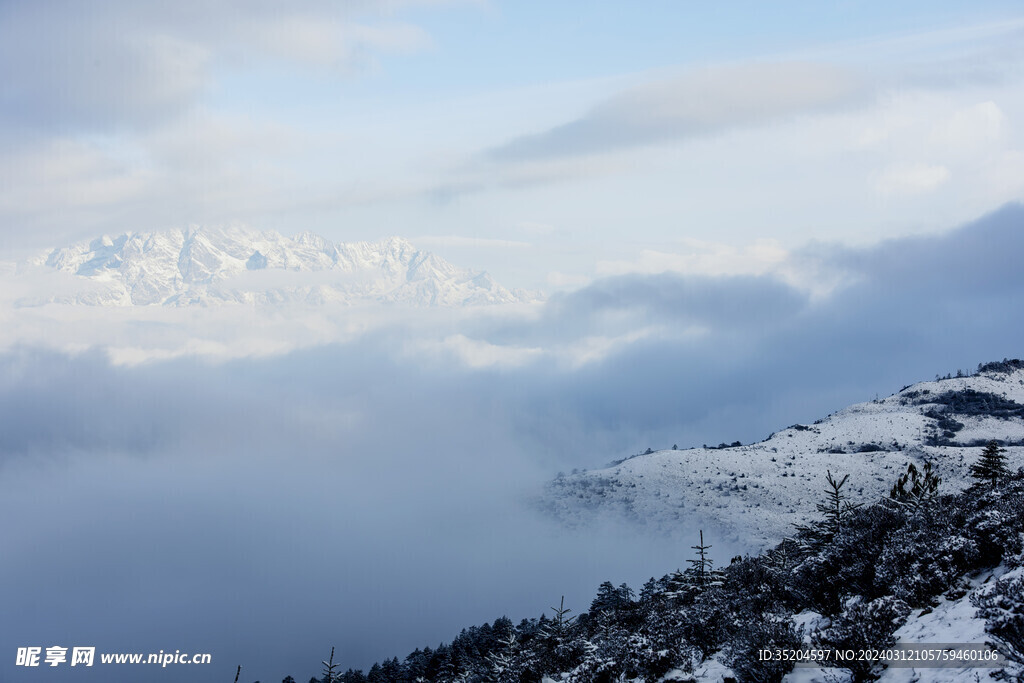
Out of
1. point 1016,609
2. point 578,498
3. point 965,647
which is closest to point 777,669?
point 965,647

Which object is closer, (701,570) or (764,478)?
(701,570)

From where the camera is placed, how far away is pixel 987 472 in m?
48.3

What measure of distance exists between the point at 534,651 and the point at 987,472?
34.6m

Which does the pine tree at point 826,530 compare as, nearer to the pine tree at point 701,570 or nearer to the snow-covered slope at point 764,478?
the pine tree at point 701,570

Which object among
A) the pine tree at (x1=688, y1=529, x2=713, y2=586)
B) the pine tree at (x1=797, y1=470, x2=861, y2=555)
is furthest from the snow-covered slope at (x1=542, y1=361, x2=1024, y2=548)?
the pine tree at (x1=797, y1=470, x2=861, y2=555)

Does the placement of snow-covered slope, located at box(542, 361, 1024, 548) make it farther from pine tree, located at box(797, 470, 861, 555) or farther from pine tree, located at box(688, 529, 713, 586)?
pine tree, located at box(797, 470, 861, 555)

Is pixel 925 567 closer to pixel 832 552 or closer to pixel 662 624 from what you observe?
pixel 832 552

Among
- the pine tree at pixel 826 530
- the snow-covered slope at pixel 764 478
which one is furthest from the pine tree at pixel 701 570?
the snow-covered slope at pixel 764 478

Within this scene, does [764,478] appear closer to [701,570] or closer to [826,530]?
[701,570]

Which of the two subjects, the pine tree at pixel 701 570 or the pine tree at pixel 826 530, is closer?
the pine tree at pixel 826 530

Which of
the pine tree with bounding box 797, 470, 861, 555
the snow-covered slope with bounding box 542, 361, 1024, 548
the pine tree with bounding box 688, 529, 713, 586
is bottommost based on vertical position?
the pine tree with bounding box 688, 529, 713, 586

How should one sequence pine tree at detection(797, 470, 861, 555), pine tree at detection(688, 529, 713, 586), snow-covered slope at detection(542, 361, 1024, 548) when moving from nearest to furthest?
pine tree at detection(797, 470, 861, 555)
pine tree at detection(688, 529, 713, 586)
snow-covered slope at detection(542, 361, 1024, 548)

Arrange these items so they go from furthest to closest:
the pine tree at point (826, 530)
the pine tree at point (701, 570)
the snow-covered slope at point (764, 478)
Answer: the snow-covered slope at point (764, 478)
the pine tree at point (701, 570)
the pine tree at point (826, 530)

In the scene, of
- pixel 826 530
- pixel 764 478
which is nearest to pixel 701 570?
pixel 826 530
